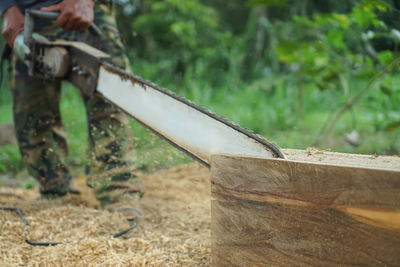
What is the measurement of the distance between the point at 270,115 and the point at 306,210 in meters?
3.92

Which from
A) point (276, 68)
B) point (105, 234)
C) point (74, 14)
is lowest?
point (276, 68)

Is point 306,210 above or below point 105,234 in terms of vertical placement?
above

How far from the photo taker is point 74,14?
1.72m

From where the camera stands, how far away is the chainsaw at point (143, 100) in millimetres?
1136

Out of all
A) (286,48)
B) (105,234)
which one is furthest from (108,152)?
(286,48)

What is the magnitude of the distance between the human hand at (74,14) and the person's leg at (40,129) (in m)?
0.63

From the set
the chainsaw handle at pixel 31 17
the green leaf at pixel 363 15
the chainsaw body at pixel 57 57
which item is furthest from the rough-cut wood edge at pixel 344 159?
the green leaf at pixel 363 15

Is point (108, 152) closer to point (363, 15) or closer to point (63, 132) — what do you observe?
point (63, 132)

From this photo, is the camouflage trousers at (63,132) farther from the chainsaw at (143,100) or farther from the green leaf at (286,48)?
the green leaf at (286,48)

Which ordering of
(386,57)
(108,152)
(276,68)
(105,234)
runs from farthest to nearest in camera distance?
(276,68) < (386,57) < (108,152) < (105,234)

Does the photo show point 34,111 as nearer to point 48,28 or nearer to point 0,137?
point 48,28

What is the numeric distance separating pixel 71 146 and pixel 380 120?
10.5 feet

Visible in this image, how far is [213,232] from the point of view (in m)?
1.15

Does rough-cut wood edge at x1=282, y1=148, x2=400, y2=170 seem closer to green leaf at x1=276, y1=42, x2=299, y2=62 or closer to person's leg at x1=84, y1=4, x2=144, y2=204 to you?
person's leg at x1=84, y1=4, x2=144, y2=204
